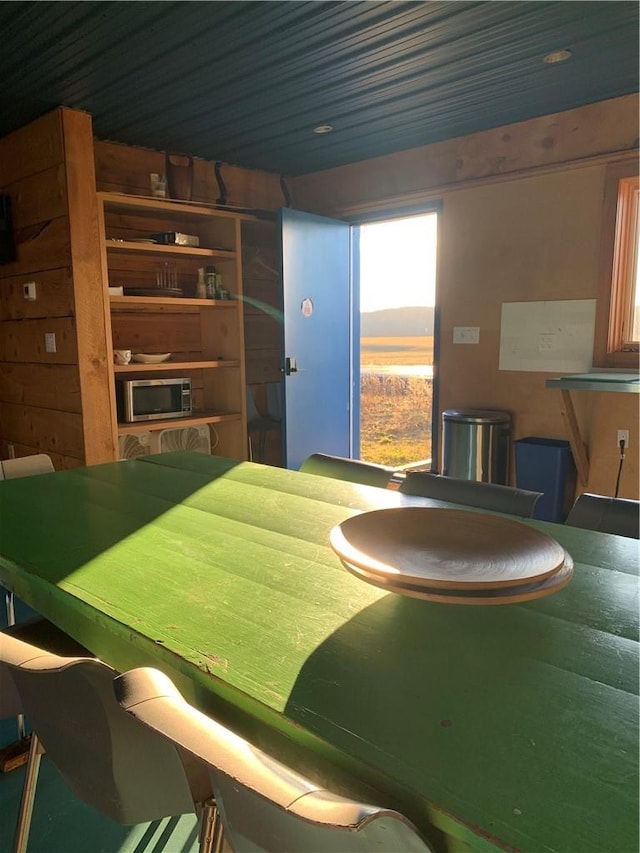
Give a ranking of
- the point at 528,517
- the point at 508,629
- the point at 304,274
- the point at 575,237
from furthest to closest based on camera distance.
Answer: the point at 304,274, the point at 575,237, the point at 528,517, the point at 508,629

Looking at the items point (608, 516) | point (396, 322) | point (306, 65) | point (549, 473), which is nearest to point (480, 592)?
point (608, 516)

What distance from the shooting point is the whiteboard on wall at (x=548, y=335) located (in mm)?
3502

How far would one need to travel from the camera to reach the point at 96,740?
0.94 m

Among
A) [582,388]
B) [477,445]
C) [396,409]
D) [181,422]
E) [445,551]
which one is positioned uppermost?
[582,388]

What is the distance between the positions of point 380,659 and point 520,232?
3345 mm

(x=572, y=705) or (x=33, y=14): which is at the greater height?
(x=33, y=14)

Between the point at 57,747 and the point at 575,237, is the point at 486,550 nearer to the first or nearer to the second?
the point at 57,747

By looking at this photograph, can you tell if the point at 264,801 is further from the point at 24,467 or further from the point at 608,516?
the point at 24,467

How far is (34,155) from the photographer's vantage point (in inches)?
136

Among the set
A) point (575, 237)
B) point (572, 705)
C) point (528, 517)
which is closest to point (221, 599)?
point (572, 705)

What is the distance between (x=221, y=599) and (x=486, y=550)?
501 millimetres

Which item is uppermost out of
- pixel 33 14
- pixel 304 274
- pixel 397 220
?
pixel 33 14

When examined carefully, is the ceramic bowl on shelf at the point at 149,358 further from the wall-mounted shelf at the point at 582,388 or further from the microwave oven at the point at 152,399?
the wall-mounted shelf at the point at 582,388

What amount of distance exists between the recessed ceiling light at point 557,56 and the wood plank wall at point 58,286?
2.32 metres
